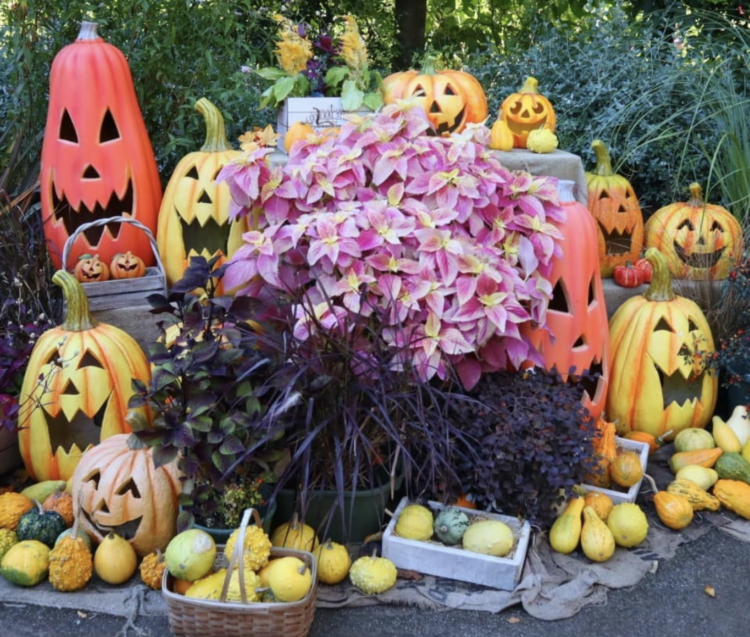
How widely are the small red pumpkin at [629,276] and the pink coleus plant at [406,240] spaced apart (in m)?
0.97

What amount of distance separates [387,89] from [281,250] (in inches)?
53.9

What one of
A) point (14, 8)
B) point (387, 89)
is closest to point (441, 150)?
point (387, 89)

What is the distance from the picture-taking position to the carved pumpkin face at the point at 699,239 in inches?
160

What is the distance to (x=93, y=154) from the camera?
3613mm

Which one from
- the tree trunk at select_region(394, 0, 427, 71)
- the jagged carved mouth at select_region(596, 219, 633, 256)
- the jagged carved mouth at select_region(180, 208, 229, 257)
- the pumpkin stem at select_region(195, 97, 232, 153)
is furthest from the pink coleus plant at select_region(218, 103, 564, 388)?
the tree trunk at select_region(394, 0, 427, 71)

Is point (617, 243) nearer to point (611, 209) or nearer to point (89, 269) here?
point (611, 209)

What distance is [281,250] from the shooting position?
3.12m

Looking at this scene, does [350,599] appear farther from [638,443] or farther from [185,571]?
[638,443]

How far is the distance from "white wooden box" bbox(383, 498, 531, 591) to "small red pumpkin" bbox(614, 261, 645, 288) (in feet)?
5.44

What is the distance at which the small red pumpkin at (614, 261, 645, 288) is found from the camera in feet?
13.4

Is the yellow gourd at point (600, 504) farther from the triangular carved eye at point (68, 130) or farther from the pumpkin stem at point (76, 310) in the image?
the triangular carved eye at point (68, 130)

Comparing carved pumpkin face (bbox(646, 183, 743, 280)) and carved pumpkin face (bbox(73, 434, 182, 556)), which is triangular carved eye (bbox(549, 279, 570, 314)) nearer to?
carved pumpkin face (bbox(646, 183, 743, 280))

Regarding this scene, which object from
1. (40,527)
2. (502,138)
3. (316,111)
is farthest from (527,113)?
(40,527)

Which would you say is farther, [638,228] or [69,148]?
[638,228]
